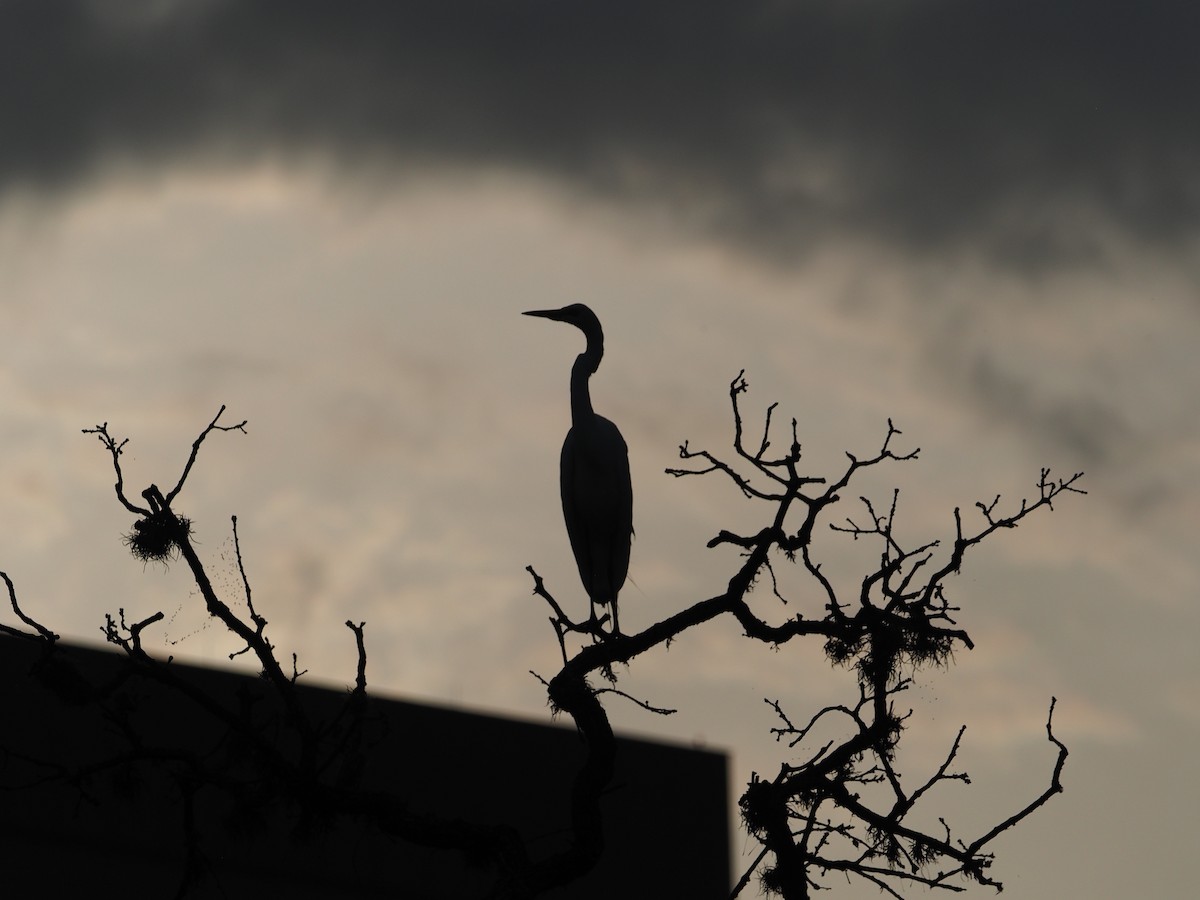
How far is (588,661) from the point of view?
682cm

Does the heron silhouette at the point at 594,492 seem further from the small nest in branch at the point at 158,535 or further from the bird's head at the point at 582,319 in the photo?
the small nest in branch at the point at 158,535

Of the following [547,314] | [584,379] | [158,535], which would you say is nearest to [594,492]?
[584,379]

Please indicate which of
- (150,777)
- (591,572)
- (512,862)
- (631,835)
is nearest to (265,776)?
(512,862)

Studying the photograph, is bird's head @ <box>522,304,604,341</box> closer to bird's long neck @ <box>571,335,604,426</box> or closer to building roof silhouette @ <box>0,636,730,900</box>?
bird's long neck @ <box>571,335,604,426</box>

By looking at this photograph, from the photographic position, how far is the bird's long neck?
420 inches

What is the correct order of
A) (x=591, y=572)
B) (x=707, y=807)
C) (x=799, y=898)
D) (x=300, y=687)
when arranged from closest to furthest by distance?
(x=799, y=898)
(x=591, y=572)
(x=300, y=687)
(x=707, y=807)

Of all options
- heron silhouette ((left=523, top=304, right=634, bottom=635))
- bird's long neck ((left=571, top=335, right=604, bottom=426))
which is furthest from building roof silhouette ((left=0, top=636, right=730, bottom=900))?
bird's long neck ((left=571, top=335, right=604, bottom=426))

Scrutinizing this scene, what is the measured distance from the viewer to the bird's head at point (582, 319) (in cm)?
1094

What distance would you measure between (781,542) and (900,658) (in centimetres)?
78

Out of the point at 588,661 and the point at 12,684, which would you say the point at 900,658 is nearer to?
the point at 588,661

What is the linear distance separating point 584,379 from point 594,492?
2.94 ft

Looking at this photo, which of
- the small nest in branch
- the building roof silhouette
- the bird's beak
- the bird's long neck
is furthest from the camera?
the building roof silhouette

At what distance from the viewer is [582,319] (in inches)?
433

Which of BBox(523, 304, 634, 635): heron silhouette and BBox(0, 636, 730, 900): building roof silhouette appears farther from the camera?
BBox(0, 636, 730, 900): building roof silhouette
